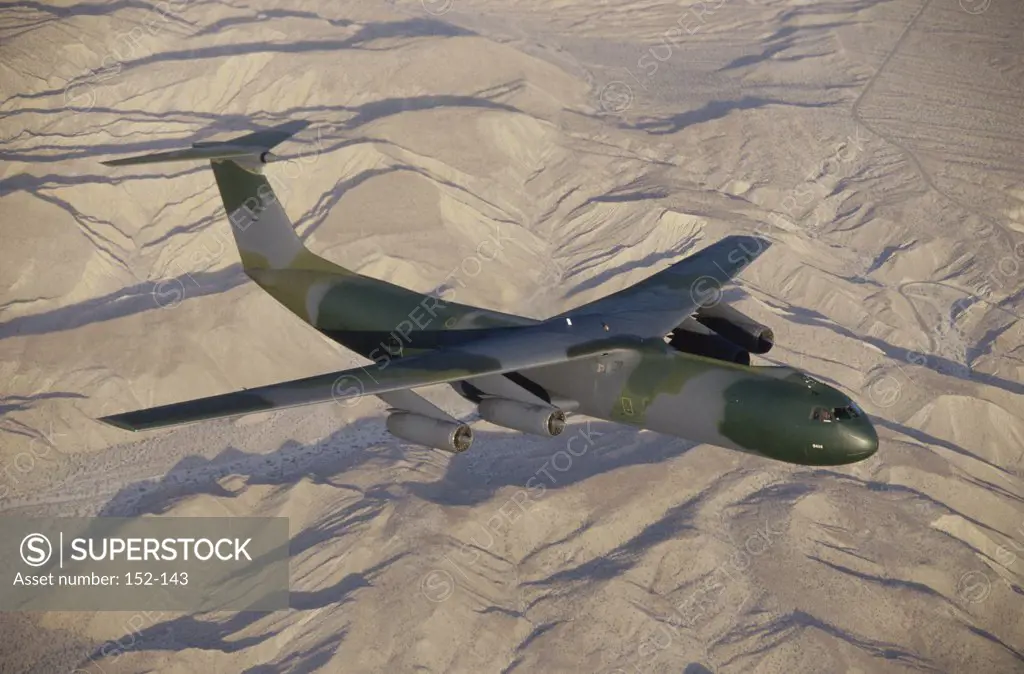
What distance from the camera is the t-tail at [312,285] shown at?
1473 inches

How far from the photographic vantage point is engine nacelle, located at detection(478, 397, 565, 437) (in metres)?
31.8

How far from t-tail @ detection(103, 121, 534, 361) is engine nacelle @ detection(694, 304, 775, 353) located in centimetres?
670

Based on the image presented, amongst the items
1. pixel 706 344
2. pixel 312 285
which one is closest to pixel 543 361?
pixel 706 344

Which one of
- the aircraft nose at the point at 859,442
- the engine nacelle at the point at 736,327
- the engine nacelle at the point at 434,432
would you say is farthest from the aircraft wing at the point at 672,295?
the aircraft nose at the point at 859,442

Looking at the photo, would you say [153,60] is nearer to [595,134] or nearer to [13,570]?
[595,134]

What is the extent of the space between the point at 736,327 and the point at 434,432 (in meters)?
12.2

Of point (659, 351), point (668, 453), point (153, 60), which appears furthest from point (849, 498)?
point (153, 60)

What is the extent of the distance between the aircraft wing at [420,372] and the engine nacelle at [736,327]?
587 cm

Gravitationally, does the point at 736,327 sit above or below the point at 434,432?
below

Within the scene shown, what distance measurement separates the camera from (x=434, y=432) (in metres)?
31.8

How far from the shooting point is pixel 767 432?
31.0m

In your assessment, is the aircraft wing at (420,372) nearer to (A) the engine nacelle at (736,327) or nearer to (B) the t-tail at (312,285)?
(B) the t-tail at (312,285)

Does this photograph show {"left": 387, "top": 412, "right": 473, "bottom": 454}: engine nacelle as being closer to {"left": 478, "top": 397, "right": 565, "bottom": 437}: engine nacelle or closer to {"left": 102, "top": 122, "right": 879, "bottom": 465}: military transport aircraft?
{"left": 102, "top": 122, "right": 879, "bottom": 465}: military transport aircraft

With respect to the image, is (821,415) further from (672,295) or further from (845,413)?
(672,295)
